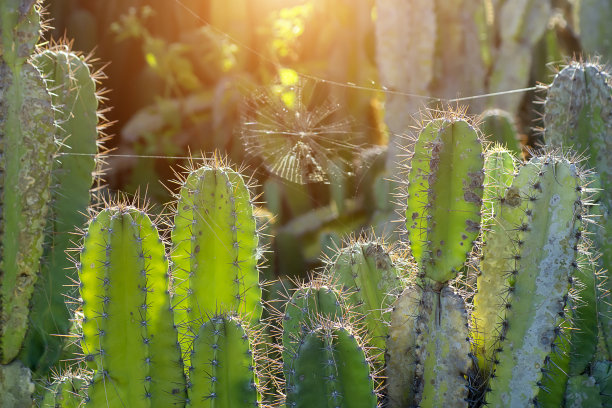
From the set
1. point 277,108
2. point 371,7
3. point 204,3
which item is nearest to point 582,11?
point 371,7

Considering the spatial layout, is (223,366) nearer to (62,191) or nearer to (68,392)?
(68,392)

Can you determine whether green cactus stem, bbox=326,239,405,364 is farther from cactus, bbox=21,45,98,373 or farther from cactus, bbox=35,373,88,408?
cactus, bbox=21,45,98,373

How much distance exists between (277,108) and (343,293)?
1612mm

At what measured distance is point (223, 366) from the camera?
71.4 inches

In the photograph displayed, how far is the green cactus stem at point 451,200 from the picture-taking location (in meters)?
2.02

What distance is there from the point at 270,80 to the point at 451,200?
282 centimetres

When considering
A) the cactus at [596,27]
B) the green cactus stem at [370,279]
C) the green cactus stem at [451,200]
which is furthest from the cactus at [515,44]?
the green cactus stem at [451,200]

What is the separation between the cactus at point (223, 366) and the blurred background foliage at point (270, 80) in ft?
6.06

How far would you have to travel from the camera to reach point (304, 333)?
6.11 feet

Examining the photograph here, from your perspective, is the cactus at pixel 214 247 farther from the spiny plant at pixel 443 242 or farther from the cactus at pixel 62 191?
the cactus at pixel 62 191

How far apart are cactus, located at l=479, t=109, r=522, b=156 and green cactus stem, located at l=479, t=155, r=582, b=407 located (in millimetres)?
1622

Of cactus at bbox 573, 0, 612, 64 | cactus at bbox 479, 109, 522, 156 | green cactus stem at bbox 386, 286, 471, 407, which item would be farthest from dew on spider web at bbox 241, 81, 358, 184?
cactus at bbox 573, 0, 612, 64

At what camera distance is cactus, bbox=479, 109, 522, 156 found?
3.66 m

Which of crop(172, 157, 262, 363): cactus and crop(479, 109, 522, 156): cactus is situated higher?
crop(479, 109, 522, 156): cactus
